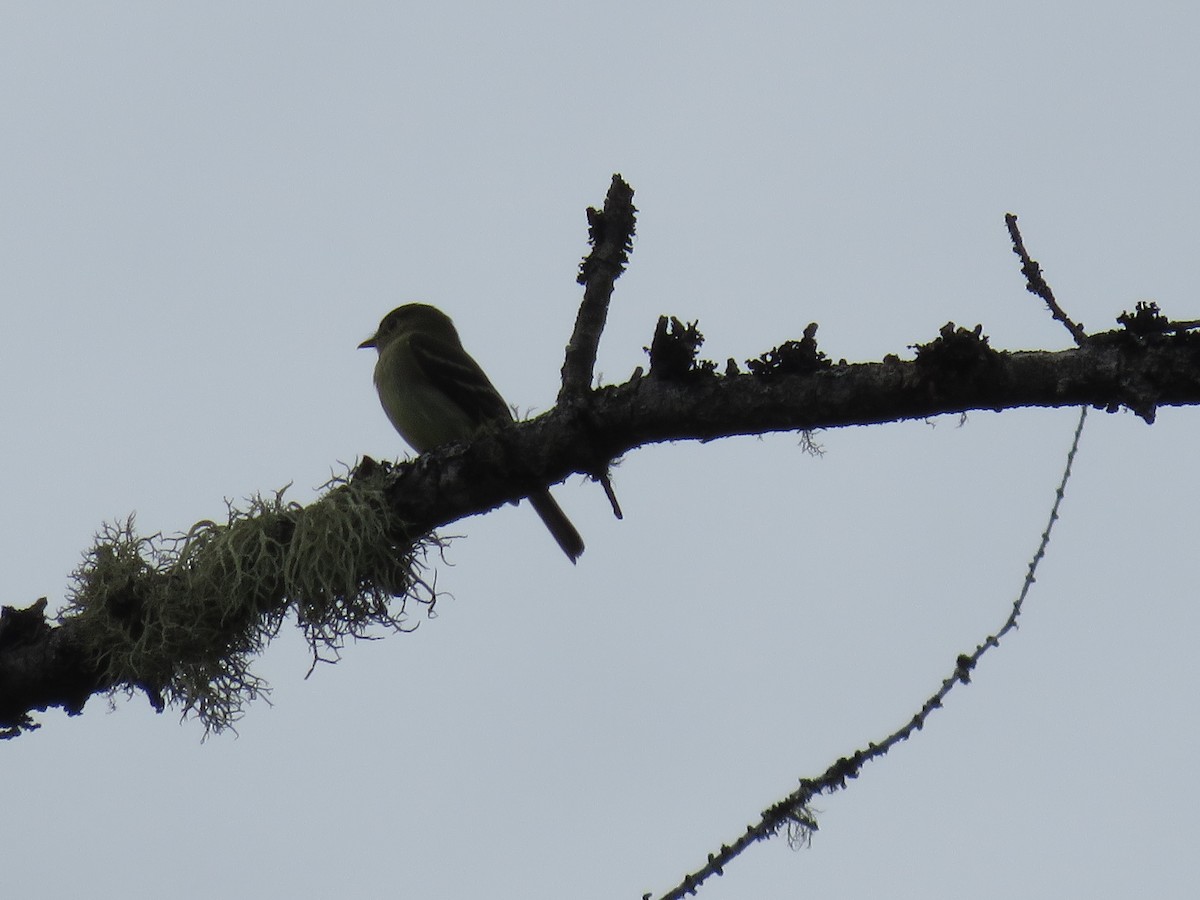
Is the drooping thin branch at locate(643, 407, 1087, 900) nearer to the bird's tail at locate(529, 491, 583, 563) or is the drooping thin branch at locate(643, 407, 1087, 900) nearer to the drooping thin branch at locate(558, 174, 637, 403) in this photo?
the drooping thin branch at locate(558, 174, 637, 403)

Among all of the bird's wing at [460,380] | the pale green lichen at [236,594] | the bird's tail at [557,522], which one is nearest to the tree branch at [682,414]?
the pale green lichen at [236,594]

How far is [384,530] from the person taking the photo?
14.2ft

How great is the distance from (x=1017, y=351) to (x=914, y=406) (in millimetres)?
295

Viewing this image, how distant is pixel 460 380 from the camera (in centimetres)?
702

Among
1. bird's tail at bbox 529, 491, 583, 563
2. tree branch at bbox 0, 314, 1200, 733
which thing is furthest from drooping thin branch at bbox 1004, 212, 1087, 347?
bird's tail at bbox 529, 491, 583, 563

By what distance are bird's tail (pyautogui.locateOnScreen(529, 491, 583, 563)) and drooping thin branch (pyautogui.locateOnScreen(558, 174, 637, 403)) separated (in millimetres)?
2213

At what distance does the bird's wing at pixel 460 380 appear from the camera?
271 inches

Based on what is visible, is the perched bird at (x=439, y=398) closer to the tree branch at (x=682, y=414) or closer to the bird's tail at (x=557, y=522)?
the bird's tail at (x=557, y=522)

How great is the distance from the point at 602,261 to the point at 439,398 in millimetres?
2776

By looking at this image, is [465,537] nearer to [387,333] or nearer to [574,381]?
[574,381]

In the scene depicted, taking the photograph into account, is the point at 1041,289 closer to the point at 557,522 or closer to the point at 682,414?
the point at 682,414

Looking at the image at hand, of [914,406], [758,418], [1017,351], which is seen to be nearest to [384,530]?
[758,418]

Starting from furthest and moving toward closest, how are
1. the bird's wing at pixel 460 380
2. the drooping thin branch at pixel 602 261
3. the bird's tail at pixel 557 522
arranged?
the bird's wing at pixel 460 380 < the bird's tail at pixel 557 522 < the drooping thin branch at pixel 602 261

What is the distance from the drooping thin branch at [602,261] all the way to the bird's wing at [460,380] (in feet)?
7.85
